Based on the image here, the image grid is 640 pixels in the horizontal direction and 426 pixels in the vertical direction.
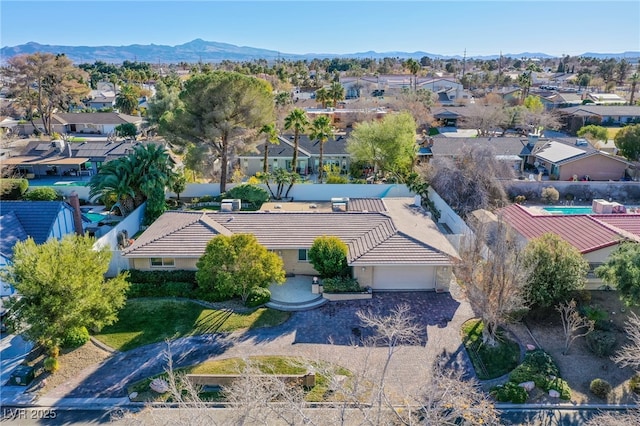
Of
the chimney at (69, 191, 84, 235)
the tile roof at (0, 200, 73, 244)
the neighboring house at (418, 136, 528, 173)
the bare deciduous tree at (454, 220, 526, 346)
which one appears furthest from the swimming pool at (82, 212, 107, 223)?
the neighboring house at (418, 136, 528, 173)

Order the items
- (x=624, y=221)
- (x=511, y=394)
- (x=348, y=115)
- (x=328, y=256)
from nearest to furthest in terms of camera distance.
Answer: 1. (x=511, y=394)
2. (x=328, y=256)
3. (x=624, y=221)
4. (x=348, y=115)

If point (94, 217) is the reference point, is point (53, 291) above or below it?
above

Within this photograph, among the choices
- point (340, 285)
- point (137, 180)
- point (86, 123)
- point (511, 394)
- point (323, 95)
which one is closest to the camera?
point (511, 394)

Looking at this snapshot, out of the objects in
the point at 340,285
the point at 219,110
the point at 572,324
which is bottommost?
the point at 340,285

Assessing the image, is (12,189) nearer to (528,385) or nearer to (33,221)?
(33,221)

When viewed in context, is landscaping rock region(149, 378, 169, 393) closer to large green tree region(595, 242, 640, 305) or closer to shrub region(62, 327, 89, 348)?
shrub region(62, 327, 89, 348)

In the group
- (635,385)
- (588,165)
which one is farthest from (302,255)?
(588,165)

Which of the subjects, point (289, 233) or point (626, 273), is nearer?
point (626, 273)
